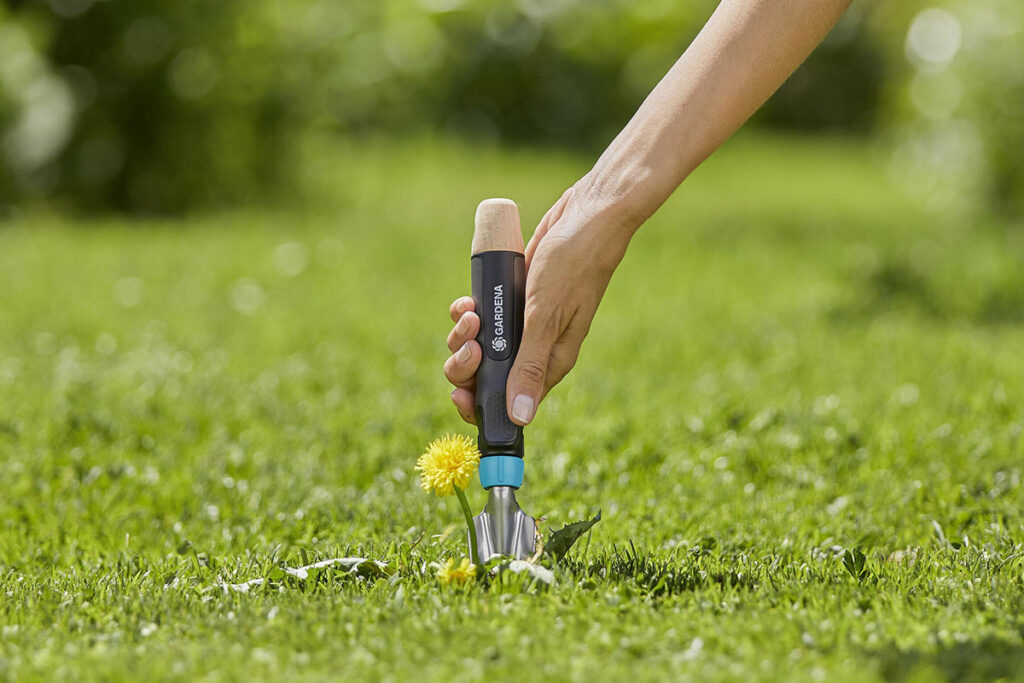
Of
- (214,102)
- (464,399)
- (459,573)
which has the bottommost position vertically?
(459,573)

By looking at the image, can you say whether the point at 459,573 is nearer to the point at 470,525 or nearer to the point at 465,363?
the point at 470,525

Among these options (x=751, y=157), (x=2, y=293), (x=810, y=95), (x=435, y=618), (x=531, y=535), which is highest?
(x=810, y=95)

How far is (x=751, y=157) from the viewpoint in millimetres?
11242

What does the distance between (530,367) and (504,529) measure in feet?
1.10

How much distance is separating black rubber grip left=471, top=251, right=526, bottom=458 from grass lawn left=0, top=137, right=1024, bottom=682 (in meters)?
0.29

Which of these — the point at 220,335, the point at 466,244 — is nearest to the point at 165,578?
the point at 220,335

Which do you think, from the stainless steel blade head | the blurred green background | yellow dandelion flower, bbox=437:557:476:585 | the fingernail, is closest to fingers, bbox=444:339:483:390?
the fingernail

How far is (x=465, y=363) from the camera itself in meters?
2.30

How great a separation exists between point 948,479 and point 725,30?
56.7 inches

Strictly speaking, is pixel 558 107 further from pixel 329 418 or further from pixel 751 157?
pixel 329 418

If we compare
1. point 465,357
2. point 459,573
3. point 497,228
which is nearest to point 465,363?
point 465,357

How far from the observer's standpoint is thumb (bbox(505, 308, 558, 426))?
2.25 meters

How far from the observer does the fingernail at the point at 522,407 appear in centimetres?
224

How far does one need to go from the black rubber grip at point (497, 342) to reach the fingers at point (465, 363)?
1cm
